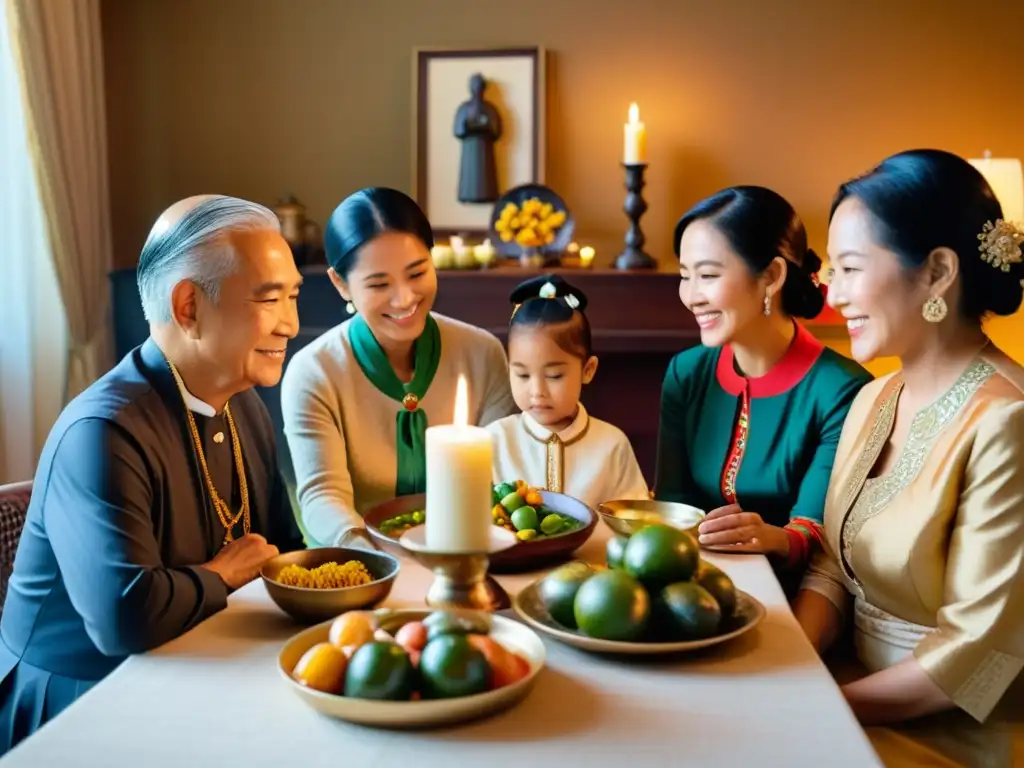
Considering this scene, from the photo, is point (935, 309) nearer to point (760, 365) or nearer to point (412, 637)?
point (760, 365)

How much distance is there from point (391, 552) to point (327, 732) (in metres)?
0.54

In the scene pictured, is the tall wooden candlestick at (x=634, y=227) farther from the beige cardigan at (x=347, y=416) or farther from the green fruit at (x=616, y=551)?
the green fruit at (x=616, y=551)

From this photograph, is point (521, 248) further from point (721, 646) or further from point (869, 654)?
point (721, 646)

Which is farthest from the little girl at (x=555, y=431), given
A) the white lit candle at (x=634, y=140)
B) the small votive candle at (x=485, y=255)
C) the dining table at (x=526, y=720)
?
the white lit candle at (x=634, y=140)

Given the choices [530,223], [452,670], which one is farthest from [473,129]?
[452,670]

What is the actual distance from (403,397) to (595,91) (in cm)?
250

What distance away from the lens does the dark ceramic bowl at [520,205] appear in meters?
4.11

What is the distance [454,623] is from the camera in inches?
45.6

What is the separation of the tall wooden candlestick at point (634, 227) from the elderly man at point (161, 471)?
248cm

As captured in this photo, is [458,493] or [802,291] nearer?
[458,493]

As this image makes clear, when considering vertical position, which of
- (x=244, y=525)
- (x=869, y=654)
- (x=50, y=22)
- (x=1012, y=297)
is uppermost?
(x=50, y=22)

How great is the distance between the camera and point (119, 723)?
1.07 meters

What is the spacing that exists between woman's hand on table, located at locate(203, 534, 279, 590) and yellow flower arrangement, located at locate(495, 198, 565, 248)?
2637mm

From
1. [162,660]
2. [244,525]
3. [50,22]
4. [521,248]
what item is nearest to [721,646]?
[162,660]
